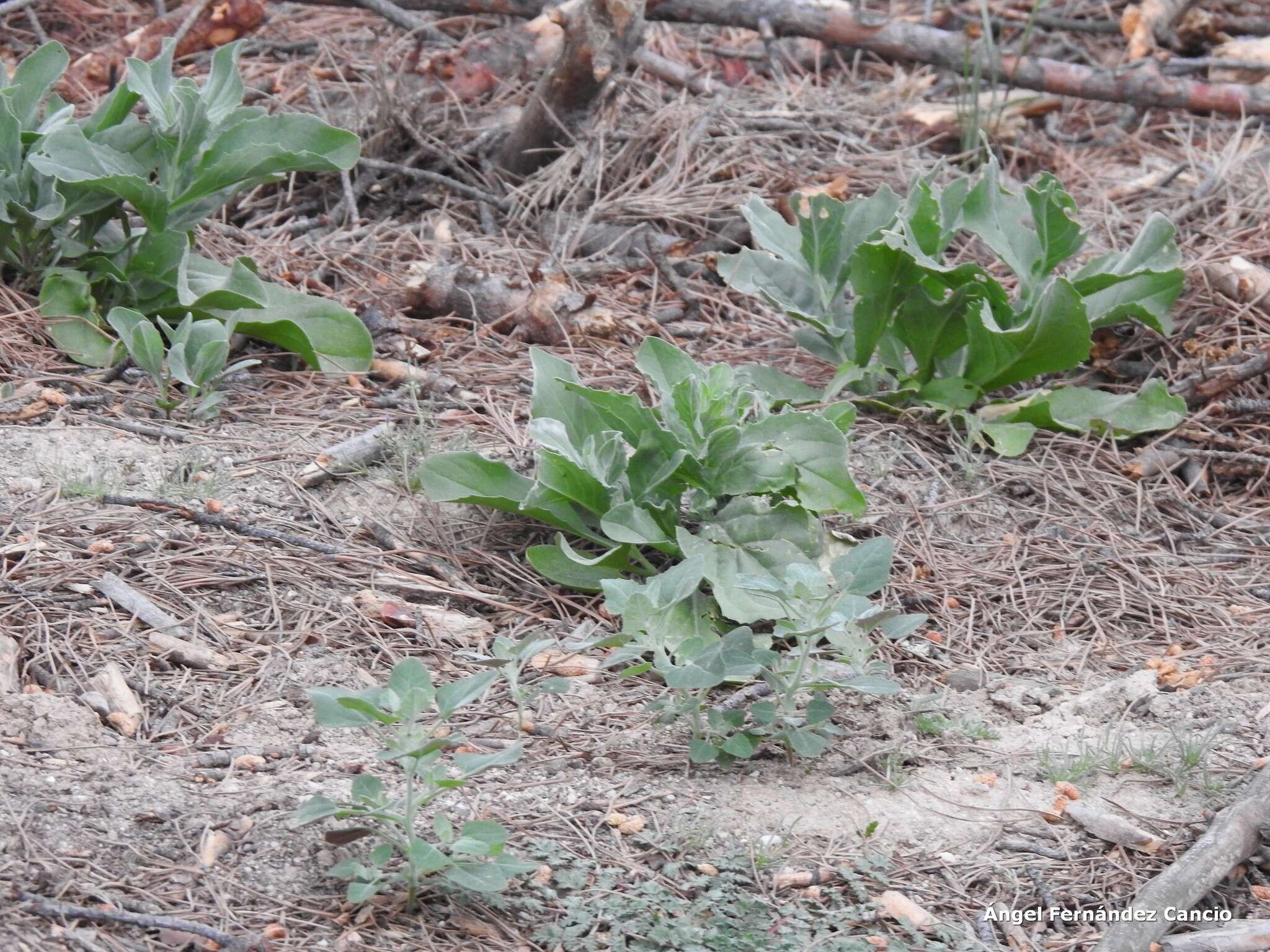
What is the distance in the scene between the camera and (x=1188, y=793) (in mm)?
2174

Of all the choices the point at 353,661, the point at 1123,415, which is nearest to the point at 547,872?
the point at 353,661

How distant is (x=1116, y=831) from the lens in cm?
206

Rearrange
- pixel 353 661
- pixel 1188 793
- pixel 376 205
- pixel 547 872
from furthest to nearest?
pixel 376 205 → pixel 353 661 → pixel 1188 793 → pixel 547 872

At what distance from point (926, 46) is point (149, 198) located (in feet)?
10.0

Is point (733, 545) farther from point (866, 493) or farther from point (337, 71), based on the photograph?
point (337, 71)

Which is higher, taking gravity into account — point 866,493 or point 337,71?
point 337,71

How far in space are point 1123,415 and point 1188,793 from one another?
1365 millimetres

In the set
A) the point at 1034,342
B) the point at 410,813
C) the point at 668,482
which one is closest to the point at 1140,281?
the point at 1034,342

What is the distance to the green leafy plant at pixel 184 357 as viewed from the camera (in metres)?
2.93

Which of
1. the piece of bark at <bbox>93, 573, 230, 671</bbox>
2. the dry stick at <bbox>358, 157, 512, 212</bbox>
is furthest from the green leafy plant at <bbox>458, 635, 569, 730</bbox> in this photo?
the dry stick at <bbox>358, 157, 512, 212</bbox>

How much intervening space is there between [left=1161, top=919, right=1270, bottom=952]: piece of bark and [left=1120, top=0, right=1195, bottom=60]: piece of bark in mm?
4143

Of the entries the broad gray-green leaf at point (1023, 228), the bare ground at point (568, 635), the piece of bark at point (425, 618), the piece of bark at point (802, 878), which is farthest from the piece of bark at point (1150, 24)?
the piece of bark at point (802, 878)

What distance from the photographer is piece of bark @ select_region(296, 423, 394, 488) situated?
2.83 metres

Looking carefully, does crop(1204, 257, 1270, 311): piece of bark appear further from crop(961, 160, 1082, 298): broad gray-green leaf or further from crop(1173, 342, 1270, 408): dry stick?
crop(961, 160, 1082, 298): broad gray-green leaf
